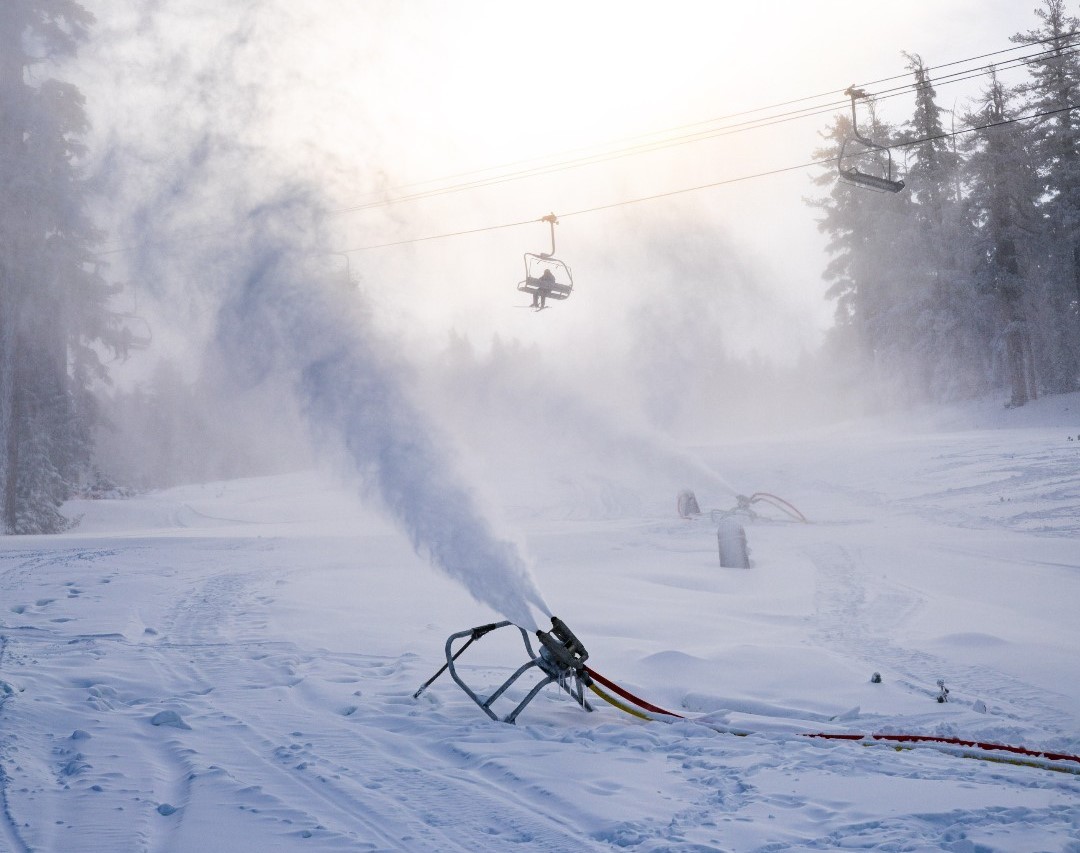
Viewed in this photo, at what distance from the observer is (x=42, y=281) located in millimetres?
24875

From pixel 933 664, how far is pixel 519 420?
44.6m

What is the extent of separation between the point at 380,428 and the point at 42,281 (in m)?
23.8

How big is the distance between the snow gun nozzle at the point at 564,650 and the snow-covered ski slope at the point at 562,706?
15.6 inches

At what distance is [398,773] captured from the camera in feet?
14.2

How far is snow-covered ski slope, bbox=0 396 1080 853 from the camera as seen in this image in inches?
141

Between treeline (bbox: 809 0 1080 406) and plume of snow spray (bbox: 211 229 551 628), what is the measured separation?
32.4 m

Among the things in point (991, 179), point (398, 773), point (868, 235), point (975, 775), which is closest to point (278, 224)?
point (398, 773)

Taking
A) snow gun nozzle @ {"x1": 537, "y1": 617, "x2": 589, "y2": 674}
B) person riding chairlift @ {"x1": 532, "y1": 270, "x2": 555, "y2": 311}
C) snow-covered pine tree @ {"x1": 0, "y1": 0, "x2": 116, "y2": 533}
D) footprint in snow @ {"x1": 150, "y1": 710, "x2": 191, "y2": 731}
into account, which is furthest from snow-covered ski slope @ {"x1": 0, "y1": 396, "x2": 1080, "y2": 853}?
snow-covered pine tree @ {"x1": 0, "y1": 0, "x2": 116, "y2": 533}

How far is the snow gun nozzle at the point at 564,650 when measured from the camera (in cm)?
554

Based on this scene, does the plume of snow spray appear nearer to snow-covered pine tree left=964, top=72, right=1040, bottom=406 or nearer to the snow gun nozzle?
the snow gun nozzle

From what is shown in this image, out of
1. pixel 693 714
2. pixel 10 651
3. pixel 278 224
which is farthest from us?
pixel 278 224

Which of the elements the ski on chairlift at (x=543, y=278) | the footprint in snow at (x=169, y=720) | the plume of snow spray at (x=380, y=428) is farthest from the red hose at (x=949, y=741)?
A: the ski on chairlift at (x=543, y=278)

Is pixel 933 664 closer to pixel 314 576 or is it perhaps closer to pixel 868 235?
pixel 314 576

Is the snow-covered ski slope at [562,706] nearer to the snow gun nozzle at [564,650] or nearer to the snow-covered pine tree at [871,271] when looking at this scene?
the snow gun nozzle at [564,650]
